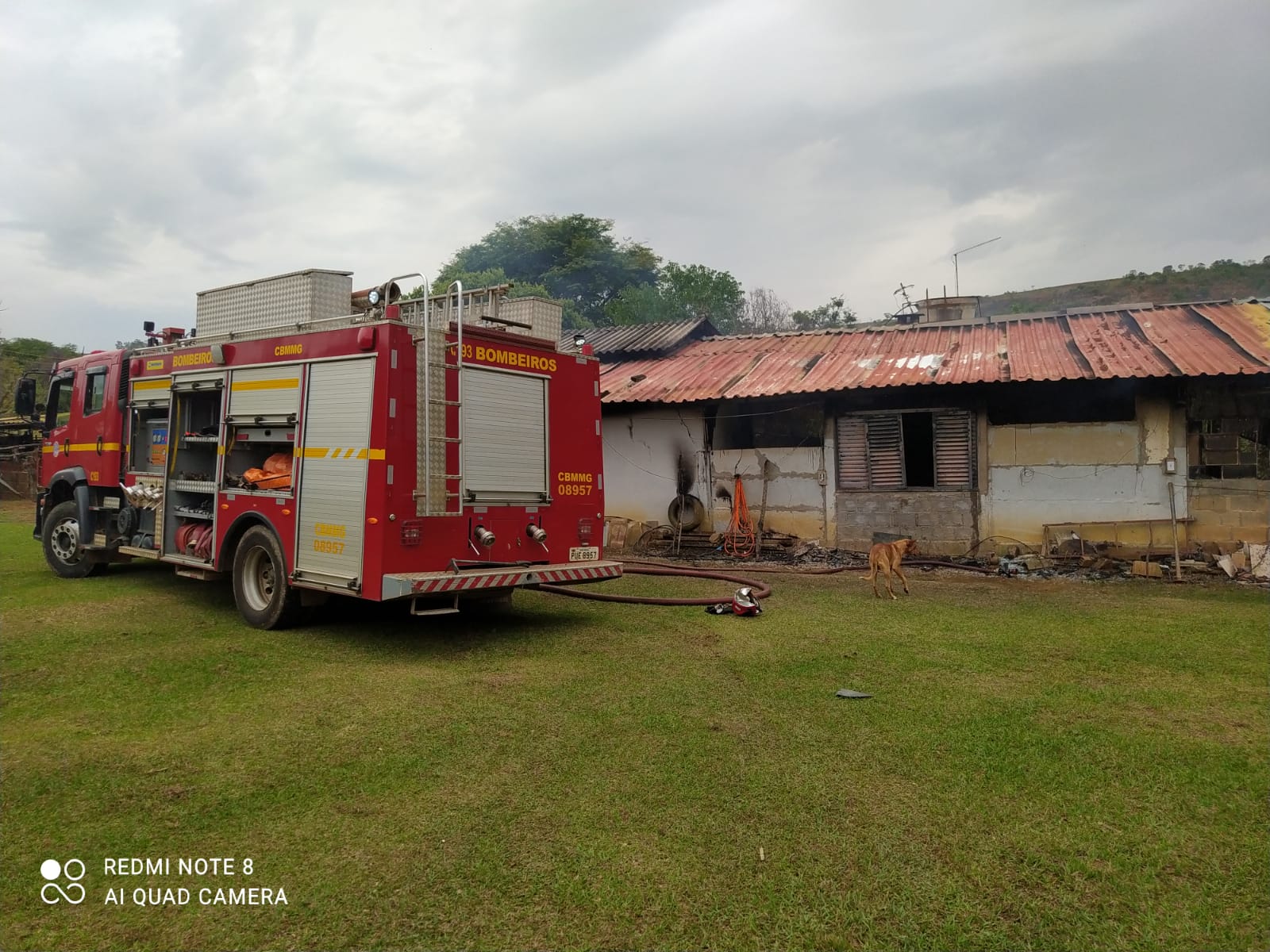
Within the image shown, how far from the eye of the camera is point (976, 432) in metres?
11.6

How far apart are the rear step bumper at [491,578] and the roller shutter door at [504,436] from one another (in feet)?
2.11

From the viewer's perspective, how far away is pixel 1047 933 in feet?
8.29

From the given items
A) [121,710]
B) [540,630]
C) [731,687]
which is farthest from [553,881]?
[540,630]

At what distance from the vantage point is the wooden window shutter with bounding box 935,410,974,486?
11.7m

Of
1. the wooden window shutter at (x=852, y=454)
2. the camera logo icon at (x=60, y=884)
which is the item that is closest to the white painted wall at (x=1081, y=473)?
the wooden window shutter at (x=852, y=454)

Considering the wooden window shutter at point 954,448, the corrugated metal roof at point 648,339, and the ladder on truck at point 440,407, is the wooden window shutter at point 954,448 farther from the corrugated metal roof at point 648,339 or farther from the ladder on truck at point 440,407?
the ladder on truck at point 440,407

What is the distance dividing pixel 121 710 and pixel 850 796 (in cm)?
418

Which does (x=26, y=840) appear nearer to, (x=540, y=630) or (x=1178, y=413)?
(x=540, y=630)

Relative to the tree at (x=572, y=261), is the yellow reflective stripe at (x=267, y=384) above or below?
below

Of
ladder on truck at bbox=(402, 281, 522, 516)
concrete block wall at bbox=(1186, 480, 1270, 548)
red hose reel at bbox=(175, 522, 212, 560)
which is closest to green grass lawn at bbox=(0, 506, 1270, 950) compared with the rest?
red hose reel at bbox=(175, 522, 212, 560)

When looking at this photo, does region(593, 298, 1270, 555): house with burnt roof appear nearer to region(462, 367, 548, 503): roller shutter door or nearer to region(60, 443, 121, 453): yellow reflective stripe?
region(462, 367, 548, 503): roller shutter door

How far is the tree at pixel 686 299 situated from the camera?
32312mm

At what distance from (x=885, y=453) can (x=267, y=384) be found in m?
9.04

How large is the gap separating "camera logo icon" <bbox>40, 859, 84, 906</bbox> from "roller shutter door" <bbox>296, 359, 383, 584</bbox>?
3151mm
